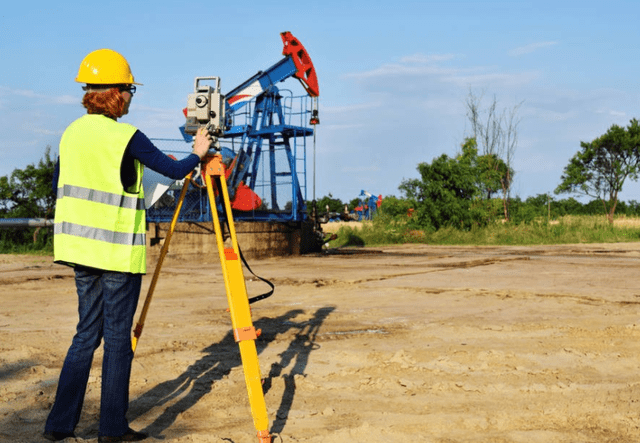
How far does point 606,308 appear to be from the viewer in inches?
279

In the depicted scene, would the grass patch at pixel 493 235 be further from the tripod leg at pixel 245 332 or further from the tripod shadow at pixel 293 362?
the tripod leg at pixel 245 332

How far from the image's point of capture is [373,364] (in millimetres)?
4633

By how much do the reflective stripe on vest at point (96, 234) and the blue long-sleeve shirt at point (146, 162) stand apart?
0.24m

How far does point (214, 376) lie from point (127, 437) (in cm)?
131

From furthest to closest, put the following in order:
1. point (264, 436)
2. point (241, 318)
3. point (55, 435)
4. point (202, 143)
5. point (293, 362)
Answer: point (293, 362) < point (202, 143) < point (55, 435) < point (241, 318) < point (264, 436)

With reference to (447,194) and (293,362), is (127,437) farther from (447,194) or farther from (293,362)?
(447,194)

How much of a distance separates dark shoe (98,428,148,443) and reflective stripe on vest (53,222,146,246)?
3.01 feet

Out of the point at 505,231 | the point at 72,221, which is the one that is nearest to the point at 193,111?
the point at 72,221

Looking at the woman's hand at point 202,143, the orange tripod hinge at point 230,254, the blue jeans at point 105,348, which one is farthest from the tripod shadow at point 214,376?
the woman's hand at point 202,143

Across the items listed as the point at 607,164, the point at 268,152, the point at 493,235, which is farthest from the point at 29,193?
the point at 607,164

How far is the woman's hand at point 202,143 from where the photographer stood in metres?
3.18

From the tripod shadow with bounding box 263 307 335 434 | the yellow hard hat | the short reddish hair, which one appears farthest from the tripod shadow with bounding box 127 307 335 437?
the yellow hard hat

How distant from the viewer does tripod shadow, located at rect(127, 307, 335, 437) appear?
358cm

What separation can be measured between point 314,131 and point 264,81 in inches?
80.2
